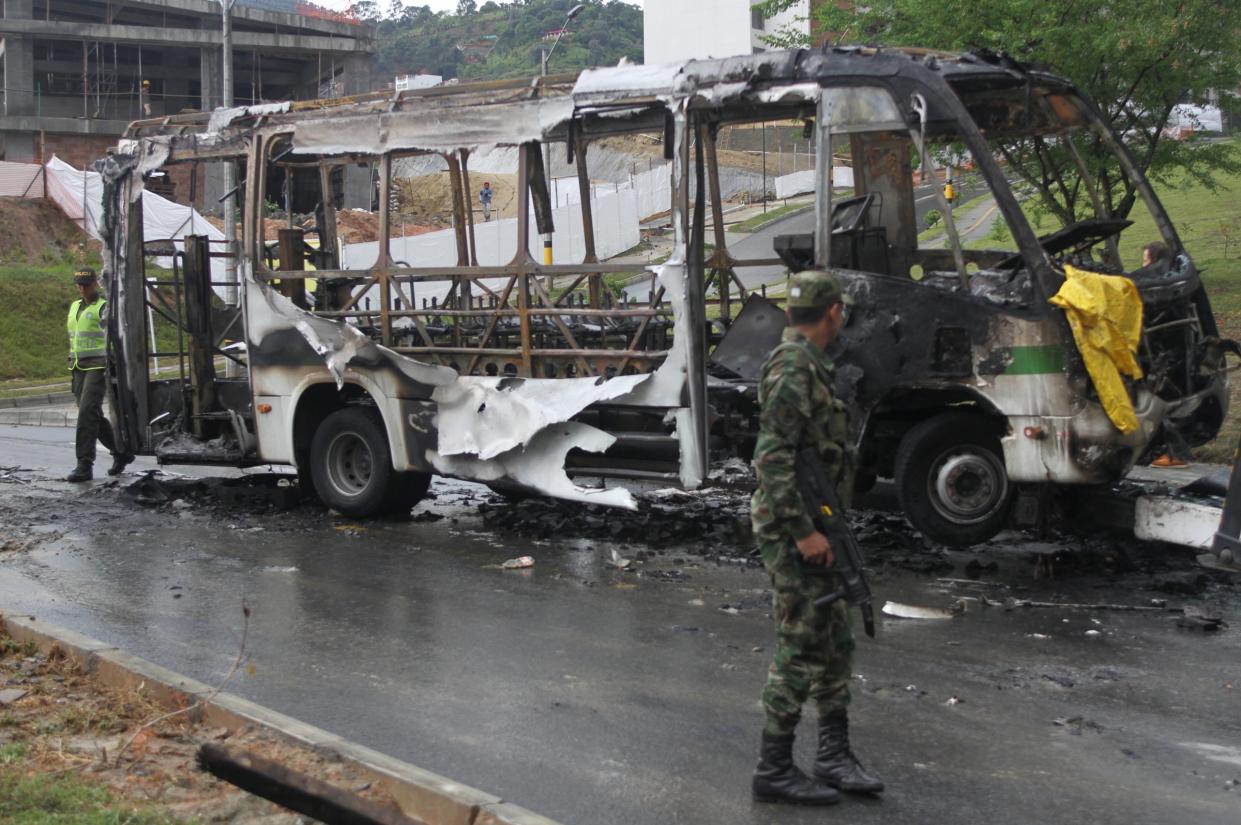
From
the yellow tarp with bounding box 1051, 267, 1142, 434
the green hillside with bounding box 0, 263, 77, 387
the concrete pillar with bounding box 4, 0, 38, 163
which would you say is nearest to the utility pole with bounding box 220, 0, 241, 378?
the yellow tarp with bounding box 1051, 267, 1142, 434

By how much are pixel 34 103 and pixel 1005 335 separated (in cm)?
4601

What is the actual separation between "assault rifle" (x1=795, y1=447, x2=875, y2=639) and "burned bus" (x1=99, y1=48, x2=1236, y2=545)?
11.2 ft

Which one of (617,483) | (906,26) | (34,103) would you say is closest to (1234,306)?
(906,26)

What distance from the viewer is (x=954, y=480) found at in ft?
26.9

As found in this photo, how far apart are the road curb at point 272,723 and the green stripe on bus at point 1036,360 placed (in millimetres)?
4423

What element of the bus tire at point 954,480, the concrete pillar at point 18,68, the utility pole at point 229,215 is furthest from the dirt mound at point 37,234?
the bus tire at point 954,480

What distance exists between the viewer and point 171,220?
2236cm

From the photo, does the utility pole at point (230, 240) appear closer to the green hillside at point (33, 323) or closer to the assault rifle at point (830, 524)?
the assault rifle at point (830, 524)

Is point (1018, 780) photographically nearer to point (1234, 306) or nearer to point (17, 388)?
point (1234, 306)

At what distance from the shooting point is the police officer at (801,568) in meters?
4.62

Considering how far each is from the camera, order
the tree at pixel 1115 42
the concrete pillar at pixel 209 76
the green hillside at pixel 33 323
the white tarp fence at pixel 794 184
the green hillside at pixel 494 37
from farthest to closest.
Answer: the green hillside at pixel 494 37
the concrete pillar at pixel 209 76
the white tarp fence at pixel 794 184
the green hillside at pixel 33 323
the tree at pixel 1115 42

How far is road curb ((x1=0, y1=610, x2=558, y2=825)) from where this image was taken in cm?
433

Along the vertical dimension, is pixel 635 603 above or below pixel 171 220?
below

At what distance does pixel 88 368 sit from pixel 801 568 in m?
9.64
